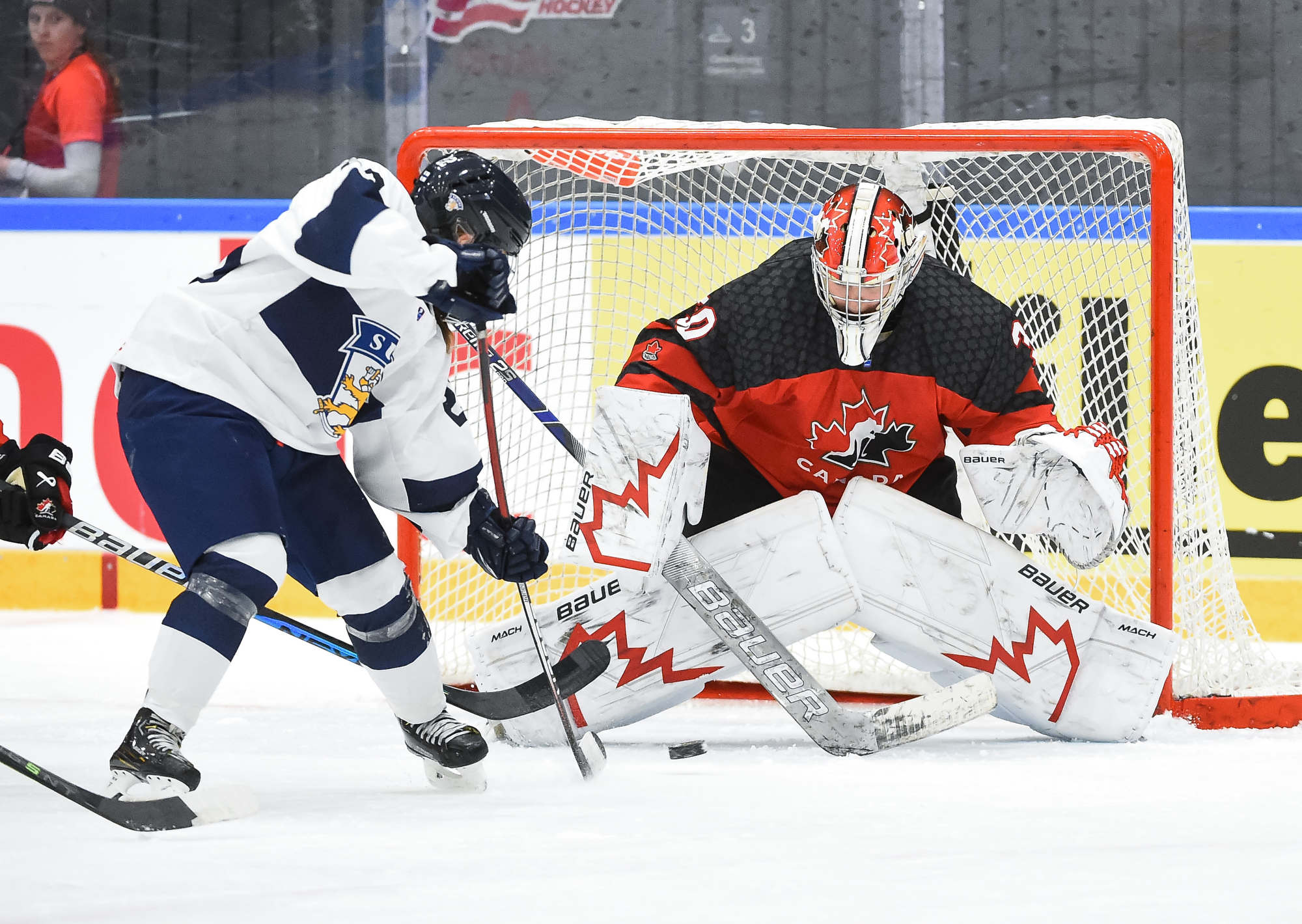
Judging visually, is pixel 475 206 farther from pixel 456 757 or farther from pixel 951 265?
pixel 951 265

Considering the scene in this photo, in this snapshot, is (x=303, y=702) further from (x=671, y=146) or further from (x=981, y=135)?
(x=981, y=135)

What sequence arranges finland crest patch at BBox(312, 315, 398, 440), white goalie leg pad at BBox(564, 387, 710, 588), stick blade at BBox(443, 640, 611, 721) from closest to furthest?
finland crest patch at BBox(312, 315, 398, 440), stick blade at BBox(443, 640, 611, 721), white goalie leg pad at BBox(564, 387, 710, 588)

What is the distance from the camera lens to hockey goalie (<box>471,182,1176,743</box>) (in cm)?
222

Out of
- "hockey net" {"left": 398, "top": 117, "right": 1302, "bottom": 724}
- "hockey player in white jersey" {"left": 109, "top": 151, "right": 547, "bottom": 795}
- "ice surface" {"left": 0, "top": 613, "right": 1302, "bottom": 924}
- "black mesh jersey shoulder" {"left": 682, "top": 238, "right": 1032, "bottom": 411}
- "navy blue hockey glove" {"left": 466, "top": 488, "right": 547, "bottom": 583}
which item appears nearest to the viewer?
"ice surface" {"left": 0, "top": 613, "right": 1302, "bottom": 924}

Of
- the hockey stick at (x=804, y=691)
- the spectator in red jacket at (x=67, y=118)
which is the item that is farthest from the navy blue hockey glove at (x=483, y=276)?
the spectator in red jacket at (x=67, y=118)

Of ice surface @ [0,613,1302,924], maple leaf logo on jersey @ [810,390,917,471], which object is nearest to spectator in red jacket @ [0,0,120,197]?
ice surface @ [0,613,1302,924]

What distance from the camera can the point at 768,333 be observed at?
2.33 m

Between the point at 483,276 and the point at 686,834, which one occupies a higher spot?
the point at 483,276

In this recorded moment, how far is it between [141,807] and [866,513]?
1.18m

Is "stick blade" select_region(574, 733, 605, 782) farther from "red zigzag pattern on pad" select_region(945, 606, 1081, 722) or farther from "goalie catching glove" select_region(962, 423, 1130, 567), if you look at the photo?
"goalie catching glove" select_region(962, 423, 1130, 567)

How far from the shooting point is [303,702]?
263cm

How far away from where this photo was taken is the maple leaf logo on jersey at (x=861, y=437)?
7.61 ft

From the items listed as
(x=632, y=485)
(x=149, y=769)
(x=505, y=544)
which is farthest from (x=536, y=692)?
(x=149, y=769)

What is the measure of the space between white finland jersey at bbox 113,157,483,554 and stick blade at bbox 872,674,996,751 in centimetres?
82
